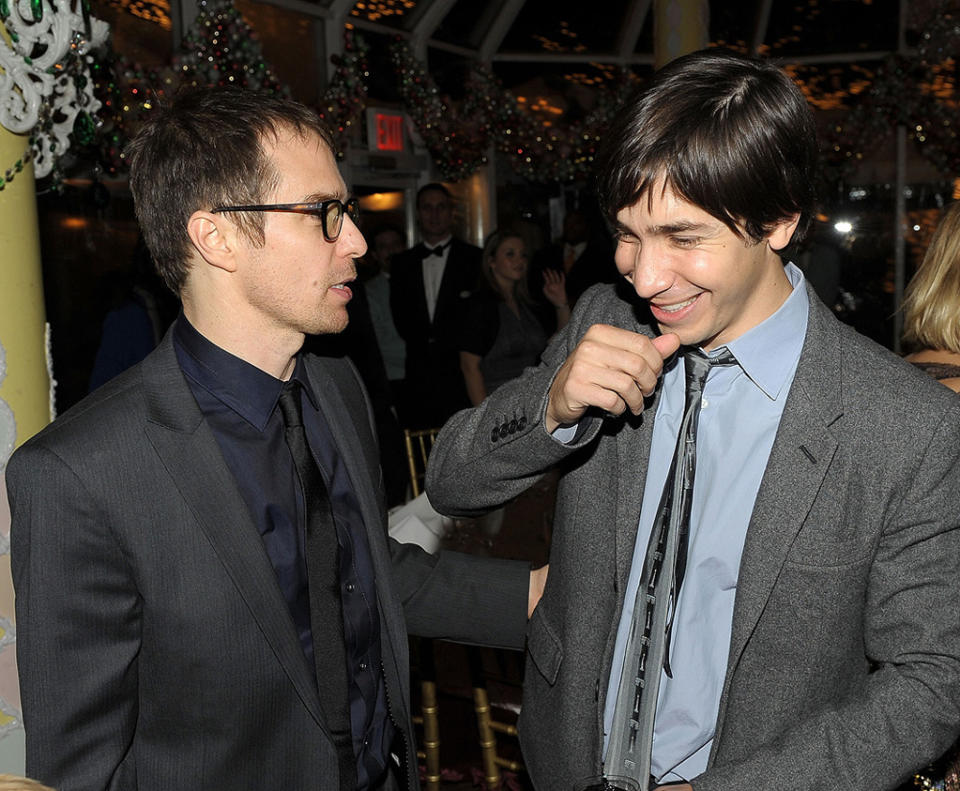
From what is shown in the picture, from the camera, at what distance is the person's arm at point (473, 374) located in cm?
486

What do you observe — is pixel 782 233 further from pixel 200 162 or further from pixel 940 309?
pixel 940 309

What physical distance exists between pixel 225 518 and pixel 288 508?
0.42ft

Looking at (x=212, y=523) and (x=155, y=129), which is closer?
(x=212, y=523)

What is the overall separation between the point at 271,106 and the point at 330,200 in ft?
0.62

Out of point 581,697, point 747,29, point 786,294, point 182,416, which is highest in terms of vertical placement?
point 747,29

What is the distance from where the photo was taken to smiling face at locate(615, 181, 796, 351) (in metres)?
1.32

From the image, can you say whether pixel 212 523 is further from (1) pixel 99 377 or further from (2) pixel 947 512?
(1) pixel 99 377

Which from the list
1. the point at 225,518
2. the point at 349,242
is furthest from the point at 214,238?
the point at 225,518

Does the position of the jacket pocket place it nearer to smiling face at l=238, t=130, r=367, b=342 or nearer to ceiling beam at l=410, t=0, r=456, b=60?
smiling face at l=238, t=130, r=367, b=342

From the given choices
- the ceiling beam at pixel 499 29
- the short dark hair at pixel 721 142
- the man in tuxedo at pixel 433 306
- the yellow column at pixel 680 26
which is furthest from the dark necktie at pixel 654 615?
the ceiling beam at pixel 499 29

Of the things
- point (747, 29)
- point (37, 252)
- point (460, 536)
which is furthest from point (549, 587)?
point (747, 29)

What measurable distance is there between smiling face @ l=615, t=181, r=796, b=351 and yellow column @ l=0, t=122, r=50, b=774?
1609 millimetres

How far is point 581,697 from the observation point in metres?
1.42

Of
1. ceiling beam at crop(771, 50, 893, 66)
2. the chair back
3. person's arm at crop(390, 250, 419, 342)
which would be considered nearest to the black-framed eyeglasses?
the chair back
